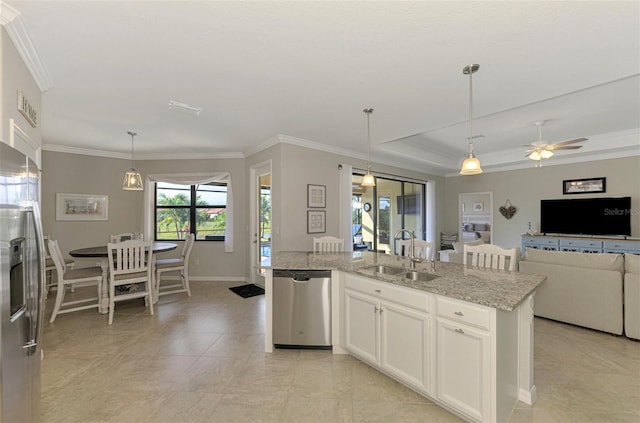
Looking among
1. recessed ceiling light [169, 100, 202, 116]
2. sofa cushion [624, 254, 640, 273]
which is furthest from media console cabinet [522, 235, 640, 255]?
recessed ceiling light [169, 100, 202, 116]

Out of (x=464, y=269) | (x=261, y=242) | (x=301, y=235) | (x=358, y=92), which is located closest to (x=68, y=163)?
(x=261, y=242)

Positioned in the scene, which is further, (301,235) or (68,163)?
(68,163)

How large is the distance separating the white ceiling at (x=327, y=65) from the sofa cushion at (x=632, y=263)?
1803 mm

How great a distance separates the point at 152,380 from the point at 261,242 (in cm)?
312

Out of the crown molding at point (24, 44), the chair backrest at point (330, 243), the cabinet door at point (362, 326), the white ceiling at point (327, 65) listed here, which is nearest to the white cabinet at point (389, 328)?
the cabinet door at point (362, 326)

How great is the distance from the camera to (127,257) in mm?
3680

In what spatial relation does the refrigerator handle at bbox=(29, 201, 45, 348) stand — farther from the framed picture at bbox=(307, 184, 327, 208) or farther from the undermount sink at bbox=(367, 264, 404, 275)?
the framed picture at bbox=(307, 184, 327, 208)

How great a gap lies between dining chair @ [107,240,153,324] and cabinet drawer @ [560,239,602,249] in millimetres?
7418

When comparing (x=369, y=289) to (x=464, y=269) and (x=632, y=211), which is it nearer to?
(x=464, y=269)

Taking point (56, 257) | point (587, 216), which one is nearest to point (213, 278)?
point (56, 257)

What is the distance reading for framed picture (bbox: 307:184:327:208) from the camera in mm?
4586

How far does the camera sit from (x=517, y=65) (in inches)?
90.2

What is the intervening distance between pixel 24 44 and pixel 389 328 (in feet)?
11.1

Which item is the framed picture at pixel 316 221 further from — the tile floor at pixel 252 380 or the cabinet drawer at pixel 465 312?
the cabinet drawer at pixel 465 312
